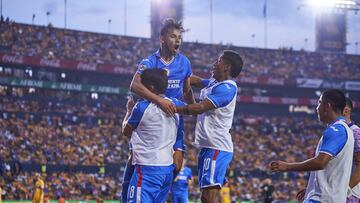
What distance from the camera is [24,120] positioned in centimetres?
4631

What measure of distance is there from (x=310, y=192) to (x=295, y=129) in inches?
2122

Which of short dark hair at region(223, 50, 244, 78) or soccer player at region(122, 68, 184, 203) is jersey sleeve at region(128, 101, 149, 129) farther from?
short dark hair at region(223, 50, 244, 78)

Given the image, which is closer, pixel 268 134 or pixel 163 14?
pixel 268 134

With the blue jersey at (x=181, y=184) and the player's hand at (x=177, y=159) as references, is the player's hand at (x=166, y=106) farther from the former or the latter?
the blue jersey at (x=181, y=184)

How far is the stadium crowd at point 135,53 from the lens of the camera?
54.4 m

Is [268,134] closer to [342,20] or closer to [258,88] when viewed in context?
[258,88]

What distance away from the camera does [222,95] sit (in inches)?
335

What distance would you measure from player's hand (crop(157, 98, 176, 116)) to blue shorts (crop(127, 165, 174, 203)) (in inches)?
27.4

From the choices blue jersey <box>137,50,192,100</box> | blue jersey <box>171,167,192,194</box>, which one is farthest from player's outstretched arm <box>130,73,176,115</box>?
blue jersey <box>171,167,192,194</box>

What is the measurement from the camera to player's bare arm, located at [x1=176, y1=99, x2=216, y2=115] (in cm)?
793

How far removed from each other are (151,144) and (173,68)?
1.56 metres

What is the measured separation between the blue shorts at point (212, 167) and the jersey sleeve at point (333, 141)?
2.10 metres

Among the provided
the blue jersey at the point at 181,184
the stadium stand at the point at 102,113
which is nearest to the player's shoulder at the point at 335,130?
the blue jersey at the point at 181,184

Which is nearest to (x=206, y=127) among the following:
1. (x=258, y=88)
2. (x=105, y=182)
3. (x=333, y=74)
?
(x=105, y=182)
